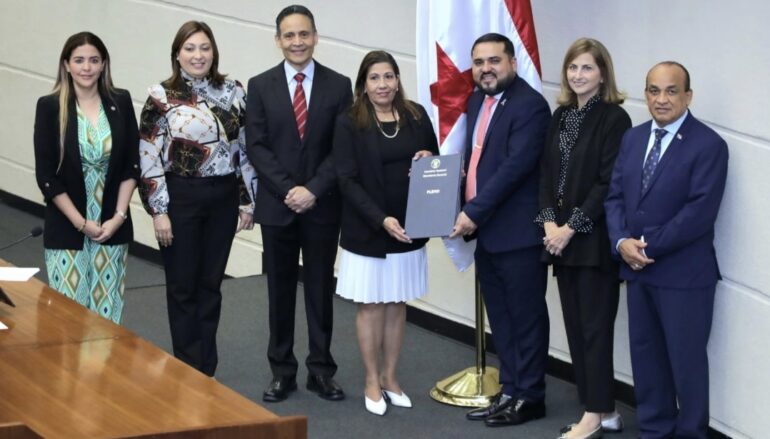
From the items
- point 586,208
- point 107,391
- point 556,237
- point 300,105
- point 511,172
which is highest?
point 300,105

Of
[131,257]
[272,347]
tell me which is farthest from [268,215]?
[131,257]

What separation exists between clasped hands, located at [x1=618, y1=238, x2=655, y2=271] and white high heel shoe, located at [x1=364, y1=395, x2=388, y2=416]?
125cm

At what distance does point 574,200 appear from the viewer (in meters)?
5.07

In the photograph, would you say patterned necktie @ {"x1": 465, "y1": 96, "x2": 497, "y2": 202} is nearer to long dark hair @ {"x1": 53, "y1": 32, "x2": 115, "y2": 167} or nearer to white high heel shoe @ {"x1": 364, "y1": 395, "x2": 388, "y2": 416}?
white high heel shoe @ {"x1": 364, "y1": 395, "x2": 388, "y2": 416}

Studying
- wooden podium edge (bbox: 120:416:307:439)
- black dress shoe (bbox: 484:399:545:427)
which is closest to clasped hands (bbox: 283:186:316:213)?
black dress shoe (bbox: 484:399:545:427)

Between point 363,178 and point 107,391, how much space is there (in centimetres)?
214

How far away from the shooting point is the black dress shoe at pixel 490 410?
5441mm

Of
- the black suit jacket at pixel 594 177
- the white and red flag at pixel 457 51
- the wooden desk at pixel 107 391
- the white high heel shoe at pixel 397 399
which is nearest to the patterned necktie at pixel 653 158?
the black suit jacket at pixel 594 177

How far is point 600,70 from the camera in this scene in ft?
16.5

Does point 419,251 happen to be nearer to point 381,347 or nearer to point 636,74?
point 381,347

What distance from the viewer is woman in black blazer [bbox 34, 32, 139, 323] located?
5254 millimetres

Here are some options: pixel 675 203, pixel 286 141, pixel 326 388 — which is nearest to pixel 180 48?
pixel 286 141

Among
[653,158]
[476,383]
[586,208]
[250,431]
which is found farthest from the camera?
[476,383]

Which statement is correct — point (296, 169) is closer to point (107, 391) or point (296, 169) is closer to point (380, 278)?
point (380, 278)
